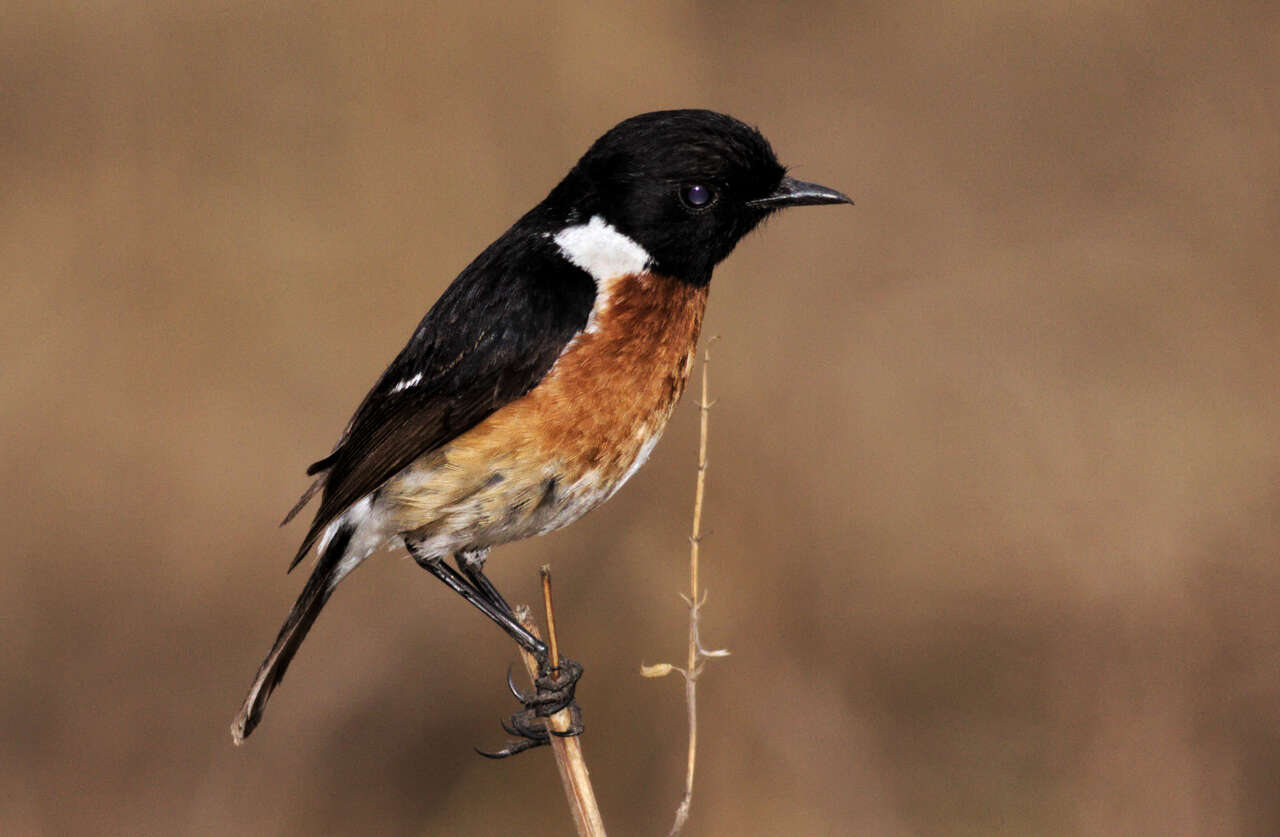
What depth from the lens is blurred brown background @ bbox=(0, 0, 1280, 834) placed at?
19.5 ft

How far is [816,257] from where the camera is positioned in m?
6.78

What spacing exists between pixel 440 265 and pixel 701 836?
2717 mm

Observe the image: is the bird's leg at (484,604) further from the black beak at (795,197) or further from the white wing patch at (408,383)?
the black beak at (795,197)

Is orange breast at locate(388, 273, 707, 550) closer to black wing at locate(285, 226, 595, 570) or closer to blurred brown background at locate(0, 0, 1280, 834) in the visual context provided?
black wing at locate(285, 226, 595, 570)

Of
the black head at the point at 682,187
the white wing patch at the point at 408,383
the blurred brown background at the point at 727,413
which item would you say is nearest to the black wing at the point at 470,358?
the white wing patch at the point at 408,383

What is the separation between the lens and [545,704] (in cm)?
389

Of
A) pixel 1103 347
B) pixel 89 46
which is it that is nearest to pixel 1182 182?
pixel 1103 347

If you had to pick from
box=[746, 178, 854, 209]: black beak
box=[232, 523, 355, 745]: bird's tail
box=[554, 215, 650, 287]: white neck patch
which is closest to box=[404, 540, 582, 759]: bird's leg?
box=[232, 523, 355, 745]: bird's tail

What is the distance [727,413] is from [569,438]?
2.54 metres

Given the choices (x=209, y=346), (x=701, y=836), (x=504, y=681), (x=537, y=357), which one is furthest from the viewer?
(x=209, y=346)

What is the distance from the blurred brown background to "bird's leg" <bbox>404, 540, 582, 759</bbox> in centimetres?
169

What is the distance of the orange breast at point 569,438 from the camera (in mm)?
3742

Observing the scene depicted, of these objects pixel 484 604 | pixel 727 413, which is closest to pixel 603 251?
pixel 484 604

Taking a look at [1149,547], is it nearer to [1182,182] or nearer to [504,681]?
[1182,182]
